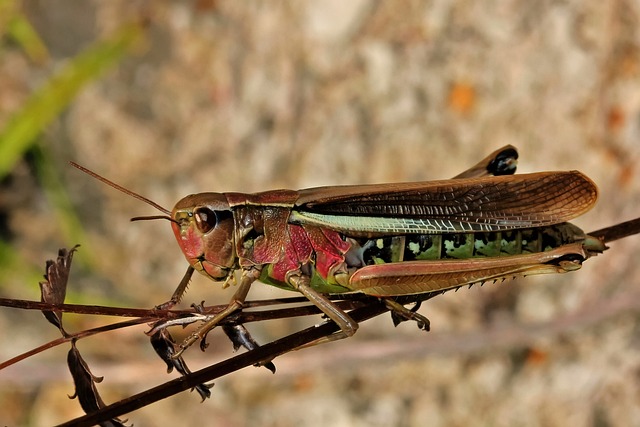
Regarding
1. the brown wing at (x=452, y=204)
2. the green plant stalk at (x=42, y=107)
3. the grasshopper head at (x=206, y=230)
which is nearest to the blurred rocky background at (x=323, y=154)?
the green plant stalk at (x=42, y=107)

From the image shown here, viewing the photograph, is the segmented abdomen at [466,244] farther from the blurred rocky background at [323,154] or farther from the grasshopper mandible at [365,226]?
the blurred rocky background at [323,154]

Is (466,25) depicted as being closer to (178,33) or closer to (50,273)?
(178,33)

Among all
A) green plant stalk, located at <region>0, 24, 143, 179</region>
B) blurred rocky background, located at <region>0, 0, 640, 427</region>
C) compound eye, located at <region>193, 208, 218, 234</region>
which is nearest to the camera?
compound eye, located at <region>193, 208, 218, 234</region>

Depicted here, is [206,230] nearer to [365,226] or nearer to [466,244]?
[365,226]

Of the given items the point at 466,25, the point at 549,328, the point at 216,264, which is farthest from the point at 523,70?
the point at 216,264

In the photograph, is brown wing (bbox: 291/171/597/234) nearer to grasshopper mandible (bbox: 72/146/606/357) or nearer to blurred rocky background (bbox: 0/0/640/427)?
grasshopper mandible (bbox: 72/146/606/357)

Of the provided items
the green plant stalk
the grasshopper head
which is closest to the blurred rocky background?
the green plant stalk

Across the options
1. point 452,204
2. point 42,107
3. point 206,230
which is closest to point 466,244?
point 452,204
